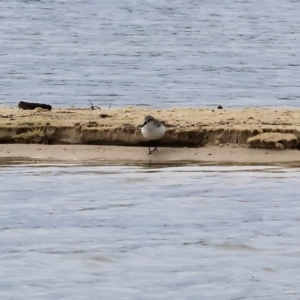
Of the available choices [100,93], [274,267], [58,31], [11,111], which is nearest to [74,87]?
[100,93]

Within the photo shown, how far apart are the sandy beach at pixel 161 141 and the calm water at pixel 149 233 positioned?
0.45 m

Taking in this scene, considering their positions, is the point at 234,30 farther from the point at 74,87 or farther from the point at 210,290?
the point at 210,290

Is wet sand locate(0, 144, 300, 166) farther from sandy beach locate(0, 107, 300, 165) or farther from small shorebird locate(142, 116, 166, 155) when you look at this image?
small shorebird locate(142, 116, 166, 155)

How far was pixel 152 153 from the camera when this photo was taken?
39.4ft

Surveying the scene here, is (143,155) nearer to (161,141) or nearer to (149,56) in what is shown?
(161,141)

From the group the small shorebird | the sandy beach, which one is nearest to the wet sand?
the sandy beach

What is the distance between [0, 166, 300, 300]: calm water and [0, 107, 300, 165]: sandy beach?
454mm

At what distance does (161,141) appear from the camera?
40.0 feet


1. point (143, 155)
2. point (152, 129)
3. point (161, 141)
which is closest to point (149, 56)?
point (161, 141)

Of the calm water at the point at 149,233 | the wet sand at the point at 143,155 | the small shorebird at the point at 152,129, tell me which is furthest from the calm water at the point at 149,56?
the calm water at the point at 149,233

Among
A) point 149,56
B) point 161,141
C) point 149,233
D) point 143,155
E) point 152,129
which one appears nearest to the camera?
point 149,233

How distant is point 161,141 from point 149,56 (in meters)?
13.0

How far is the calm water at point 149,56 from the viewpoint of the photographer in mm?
18016

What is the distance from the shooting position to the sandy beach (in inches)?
470
